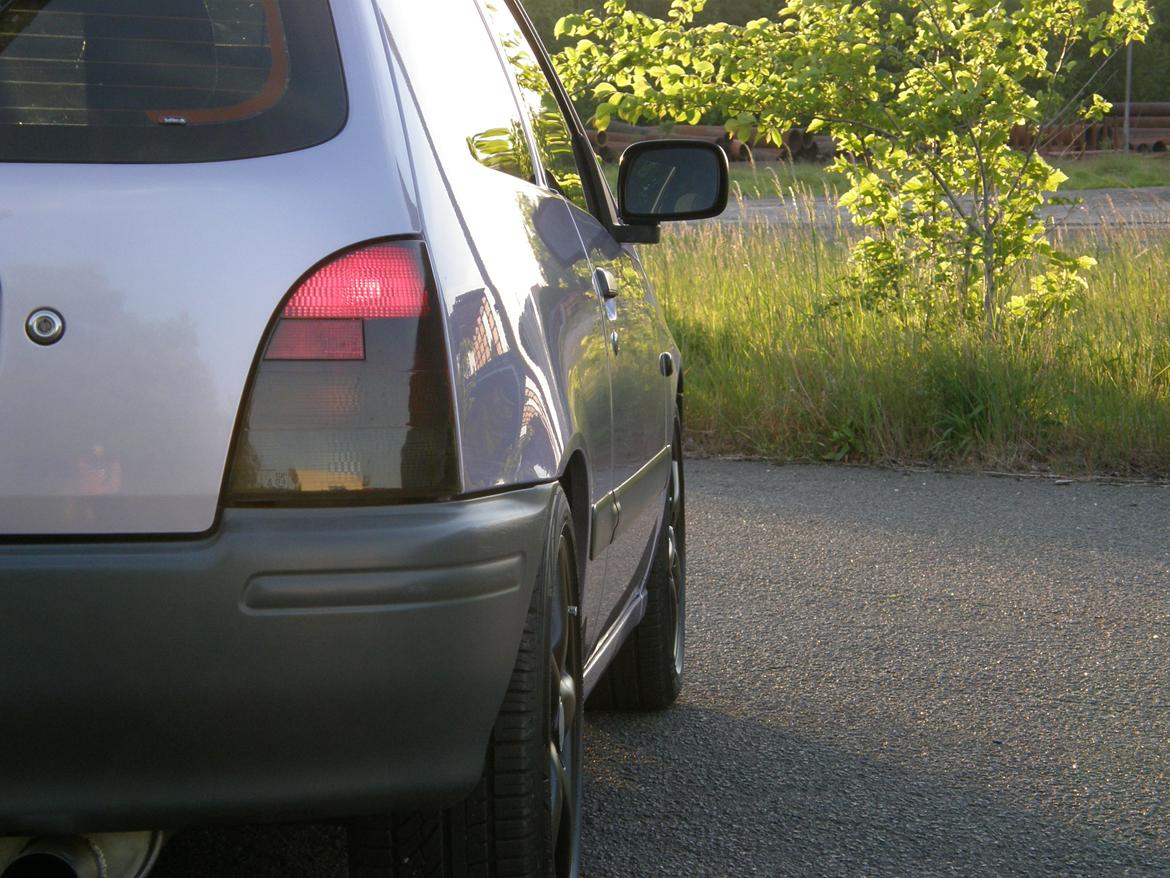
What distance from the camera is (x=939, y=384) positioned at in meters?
8.34

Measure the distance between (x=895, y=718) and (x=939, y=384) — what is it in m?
4.39

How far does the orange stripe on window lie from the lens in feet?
6.74

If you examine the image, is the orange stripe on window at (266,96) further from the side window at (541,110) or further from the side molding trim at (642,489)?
the side molding trim at (642,489)

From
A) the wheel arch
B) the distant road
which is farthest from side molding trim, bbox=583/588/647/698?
the distant road

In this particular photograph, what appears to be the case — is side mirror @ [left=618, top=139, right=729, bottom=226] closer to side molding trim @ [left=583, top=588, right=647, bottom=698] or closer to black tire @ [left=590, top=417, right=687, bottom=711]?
black tire @ [left=590, top=417, right=687, bottom=711]

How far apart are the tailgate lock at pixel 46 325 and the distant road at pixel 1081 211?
24.7 feet

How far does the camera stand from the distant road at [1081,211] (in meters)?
11.0

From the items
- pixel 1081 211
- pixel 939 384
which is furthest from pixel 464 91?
pixel 1081 211

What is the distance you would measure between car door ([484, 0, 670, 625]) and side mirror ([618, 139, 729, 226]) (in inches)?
3.2

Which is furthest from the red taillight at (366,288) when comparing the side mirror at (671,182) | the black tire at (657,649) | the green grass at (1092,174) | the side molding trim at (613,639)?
the green grass at (1092,174)

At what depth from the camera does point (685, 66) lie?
9.76 meters

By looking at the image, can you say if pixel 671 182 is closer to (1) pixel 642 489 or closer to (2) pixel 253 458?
(1) pixel 642 489

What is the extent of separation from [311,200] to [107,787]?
2.39 ft

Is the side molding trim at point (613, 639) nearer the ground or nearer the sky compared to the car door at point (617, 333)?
nearer the ground
